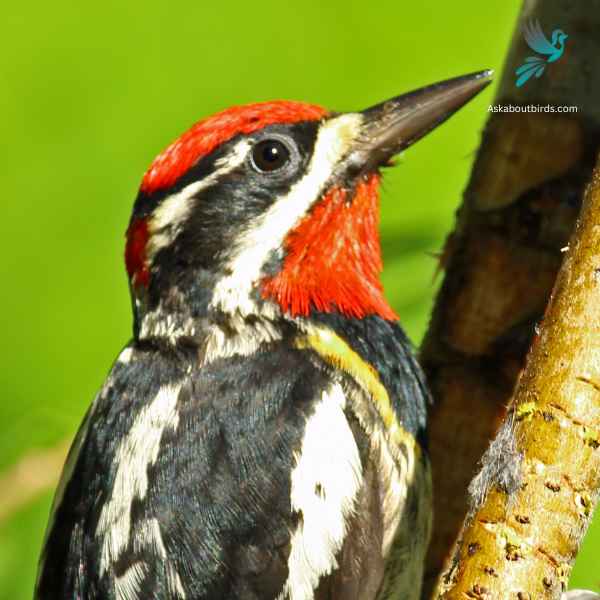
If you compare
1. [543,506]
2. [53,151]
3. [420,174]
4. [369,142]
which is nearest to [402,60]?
[420,174]

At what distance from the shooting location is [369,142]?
3352 millimetres

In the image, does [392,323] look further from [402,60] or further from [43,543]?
[402,60]

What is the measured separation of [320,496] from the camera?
9.84 ft

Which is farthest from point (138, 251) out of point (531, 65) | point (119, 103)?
point (119, 103)

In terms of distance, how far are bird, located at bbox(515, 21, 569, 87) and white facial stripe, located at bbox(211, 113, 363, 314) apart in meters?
0.48

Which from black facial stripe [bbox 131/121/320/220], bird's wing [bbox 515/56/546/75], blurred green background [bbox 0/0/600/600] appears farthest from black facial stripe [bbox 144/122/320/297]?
blurred green background [bbox 0/0/600/600]

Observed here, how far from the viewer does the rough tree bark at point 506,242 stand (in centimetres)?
304

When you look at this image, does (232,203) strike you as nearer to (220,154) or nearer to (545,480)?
(220,154)

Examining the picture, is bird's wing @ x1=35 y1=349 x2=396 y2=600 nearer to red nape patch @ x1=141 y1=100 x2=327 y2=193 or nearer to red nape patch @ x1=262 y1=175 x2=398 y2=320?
red nape patch @ x1=262 y1=175 x2=398 y2=320

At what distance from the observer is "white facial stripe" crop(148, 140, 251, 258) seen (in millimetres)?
3316

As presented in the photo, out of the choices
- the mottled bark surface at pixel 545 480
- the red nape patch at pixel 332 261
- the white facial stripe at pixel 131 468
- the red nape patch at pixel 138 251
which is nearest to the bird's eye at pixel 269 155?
the red nape patch at pixel 332 261

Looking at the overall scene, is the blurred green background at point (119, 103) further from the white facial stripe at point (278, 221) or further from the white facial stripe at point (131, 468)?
the white facial stripe at point (131, 468)

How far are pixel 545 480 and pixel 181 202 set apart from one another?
1338mm

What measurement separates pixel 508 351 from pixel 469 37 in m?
2.41
